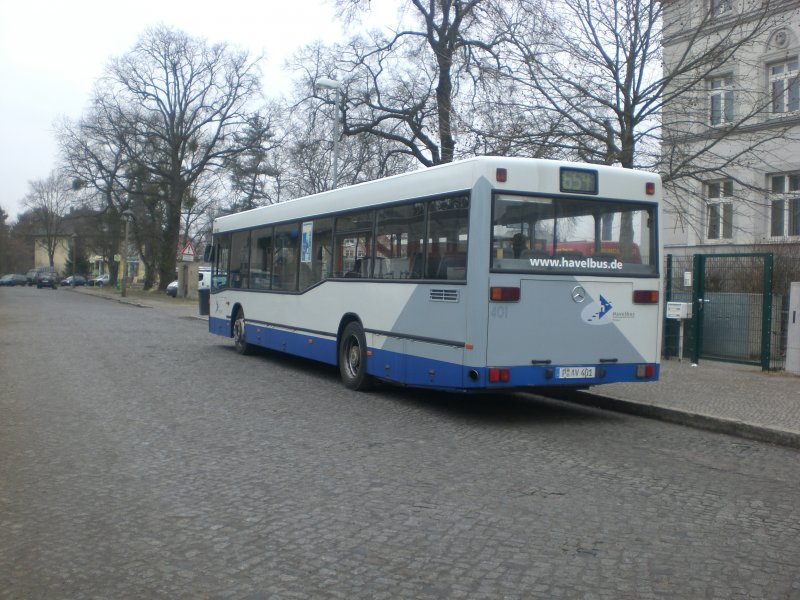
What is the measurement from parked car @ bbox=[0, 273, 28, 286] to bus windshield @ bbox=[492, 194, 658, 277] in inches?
3804

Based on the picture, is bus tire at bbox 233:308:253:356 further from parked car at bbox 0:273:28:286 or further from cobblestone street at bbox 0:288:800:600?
parked car at bbox 0:273:28:286

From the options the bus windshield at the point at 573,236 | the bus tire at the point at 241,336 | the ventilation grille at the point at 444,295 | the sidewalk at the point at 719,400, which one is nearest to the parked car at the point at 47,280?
the bus tire at the point at 241,336

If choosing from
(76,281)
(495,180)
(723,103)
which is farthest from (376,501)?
(76,281)

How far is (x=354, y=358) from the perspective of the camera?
12258 mm

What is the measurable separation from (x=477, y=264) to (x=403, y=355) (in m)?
1.95

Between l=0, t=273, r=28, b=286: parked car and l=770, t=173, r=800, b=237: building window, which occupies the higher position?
l=770, t=173, r=800, b=237: building window

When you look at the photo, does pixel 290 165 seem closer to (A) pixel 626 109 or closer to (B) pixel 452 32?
(B) pixel 452 32

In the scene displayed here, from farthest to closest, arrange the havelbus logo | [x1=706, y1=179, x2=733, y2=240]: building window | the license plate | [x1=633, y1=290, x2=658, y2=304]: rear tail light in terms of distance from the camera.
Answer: [x1=706, y1=179, x2=733, y2=240]: building window → [x1=633, y1=290, x2=658, y2=304]: rear tail light → the havelbus logo → the license plate

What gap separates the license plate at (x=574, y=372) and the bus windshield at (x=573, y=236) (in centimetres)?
109

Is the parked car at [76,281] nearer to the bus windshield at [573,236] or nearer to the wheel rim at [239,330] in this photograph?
the wheel rim at [239,330]

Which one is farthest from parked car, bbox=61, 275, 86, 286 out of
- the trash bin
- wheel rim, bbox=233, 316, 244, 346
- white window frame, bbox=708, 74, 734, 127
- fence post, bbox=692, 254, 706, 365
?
fence post, bbox=692, 254, 706, 365

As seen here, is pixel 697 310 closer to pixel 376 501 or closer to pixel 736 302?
pixel 736 302

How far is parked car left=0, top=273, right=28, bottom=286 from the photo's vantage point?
315 ft

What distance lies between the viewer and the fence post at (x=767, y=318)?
1405cm
